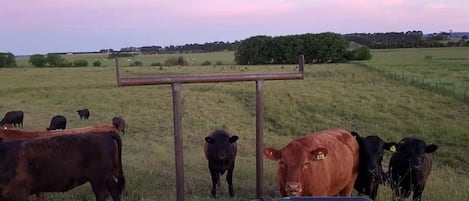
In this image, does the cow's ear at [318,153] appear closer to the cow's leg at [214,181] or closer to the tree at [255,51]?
the cow's leg at [214,181]

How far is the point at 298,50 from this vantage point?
92.6 metres

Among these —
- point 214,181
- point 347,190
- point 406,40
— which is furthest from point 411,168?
point 406,40

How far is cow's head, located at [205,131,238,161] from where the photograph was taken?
1020 cm

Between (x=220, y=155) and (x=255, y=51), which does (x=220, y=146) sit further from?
(x=255, y=51)

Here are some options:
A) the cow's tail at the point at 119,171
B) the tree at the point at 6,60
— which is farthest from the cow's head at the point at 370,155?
the tree at the point at 6,60

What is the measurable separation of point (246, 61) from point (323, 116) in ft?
235

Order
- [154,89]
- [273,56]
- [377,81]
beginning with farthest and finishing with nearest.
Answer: [273,56] < [377,81] < [154,89]

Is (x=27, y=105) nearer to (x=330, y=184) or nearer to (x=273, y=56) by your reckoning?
(x=330, y=184)

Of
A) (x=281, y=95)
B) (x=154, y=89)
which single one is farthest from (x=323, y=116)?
(x=154, y=89)

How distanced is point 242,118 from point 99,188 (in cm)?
2013

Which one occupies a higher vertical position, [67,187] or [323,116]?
[67,187]

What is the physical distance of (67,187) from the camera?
6789mm

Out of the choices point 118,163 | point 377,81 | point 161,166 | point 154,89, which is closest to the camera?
point 118,163

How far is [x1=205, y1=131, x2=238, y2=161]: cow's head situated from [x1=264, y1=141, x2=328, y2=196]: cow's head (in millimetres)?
3645
